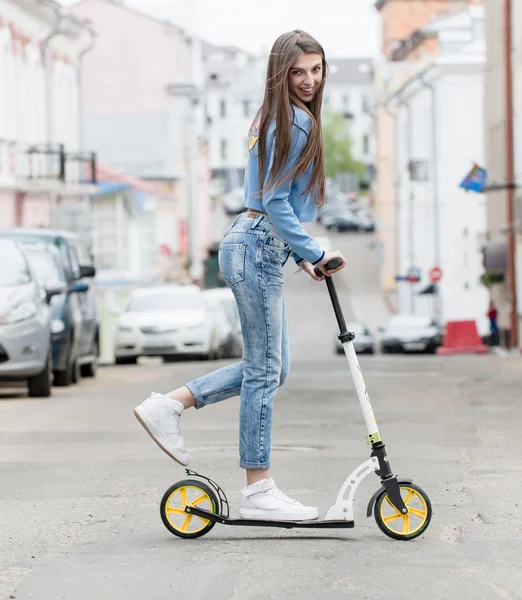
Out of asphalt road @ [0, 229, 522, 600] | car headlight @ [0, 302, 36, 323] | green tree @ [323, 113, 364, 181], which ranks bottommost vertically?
asphalt road @ [0, 229, 522, 600]

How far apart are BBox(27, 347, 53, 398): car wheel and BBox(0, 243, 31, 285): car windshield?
87 cm

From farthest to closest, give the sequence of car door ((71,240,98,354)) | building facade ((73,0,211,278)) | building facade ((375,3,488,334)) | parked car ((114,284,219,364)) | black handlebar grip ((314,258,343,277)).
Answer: building facade ((73,0,211,278)), building facade ((375,3,488,334)), parked car ((114,284,219,364)), car door ((71,240,98,354)), black handlebar grip ((314,258,343,277))

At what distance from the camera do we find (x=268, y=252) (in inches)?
242

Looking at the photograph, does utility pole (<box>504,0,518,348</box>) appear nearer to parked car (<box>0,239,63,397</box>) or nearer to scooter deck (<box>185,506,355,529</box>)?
parked car (<box>0,239,63,397</box>)

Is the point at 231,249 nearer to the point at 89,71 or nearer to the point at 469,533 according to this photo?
the point at 469,533

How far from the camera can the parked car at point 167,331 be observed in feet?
93.2

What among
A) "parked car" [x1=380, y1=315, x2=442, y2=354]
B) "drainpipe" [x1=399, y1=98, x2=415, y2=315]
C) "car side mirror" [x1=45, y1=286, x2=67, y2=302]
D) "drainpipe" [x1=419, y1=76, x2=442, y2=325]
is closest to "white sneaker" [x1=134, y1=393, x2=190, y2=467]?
"car side mirror" [x1=45, y1=286, x2=67, y2=302]

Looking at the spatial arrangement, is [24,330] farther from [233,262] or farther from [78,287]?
[233,262]

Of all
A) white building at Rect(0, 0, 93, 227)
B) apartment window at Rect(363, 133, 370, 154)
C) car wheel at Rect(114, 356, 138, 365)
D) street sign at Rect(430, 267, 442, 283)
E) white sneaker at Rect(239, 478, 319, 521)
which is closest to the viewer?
white sneaker at Rect(239, 478, 319, 521)

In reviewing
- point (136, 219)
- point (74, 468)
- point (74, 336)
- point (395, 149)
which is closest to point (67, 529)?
point (74, 468)

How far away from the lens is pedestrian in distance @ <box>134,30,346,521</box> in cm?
603

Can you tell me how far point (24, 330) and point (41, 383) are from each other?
2.13ft

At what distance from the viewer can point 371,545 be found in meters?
5.95

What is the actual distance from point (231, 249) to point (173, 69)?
66.3 m
